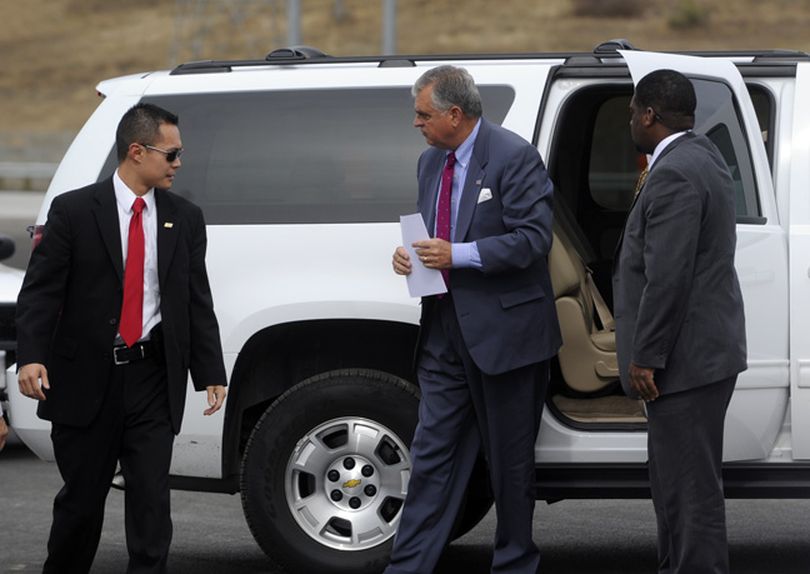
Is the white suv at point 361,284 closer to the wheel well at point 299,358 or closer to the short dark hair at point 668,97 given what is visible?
the wheel well at point 299,358

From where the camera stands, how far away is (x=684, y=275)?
5477 mm

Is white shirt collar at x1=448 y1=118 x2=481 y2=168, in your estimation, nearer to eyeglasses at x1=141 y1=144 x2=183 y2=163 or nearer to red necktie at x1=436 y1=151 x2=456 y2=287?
red necktie at x1=436 y1=151 x2=456 y2=287

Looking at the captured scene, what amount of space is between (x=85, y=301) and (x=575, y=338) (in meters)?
2.00

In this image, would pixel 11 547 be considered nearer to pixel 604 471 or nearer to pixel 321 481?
pixel 321 481

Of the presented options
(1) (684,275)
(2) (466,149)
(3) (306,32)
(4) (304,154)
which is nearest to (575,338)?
(2) (466,149)

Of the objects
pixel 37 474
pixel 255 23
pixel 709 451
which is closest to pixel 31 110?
pixel 255 23

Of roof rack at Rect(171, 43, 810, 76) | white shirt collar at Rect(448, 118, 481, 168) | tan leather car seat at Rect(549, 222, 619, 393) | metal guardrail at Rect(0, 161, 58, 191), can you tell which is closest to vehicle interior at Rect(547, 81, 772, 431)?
tan leather car seat at Rect(549, 222, 619, 393)

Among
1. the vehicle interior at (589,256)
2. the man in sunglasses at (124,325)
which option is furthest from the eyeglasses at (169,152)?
the vehicle interior at (589,256)

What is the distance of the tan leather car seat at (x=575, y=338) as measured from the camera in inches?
257

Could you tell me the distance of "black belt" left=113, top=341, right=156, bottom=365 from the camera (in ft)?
18.5

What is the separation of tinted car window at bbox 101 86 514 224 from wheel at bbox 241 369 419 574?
656 mm

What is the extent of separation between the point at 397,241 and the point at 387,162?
0.34 m

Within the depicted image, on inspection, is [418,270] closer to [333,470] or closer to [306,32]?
[333,470]

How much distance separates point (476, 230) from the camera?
19.5 feet
